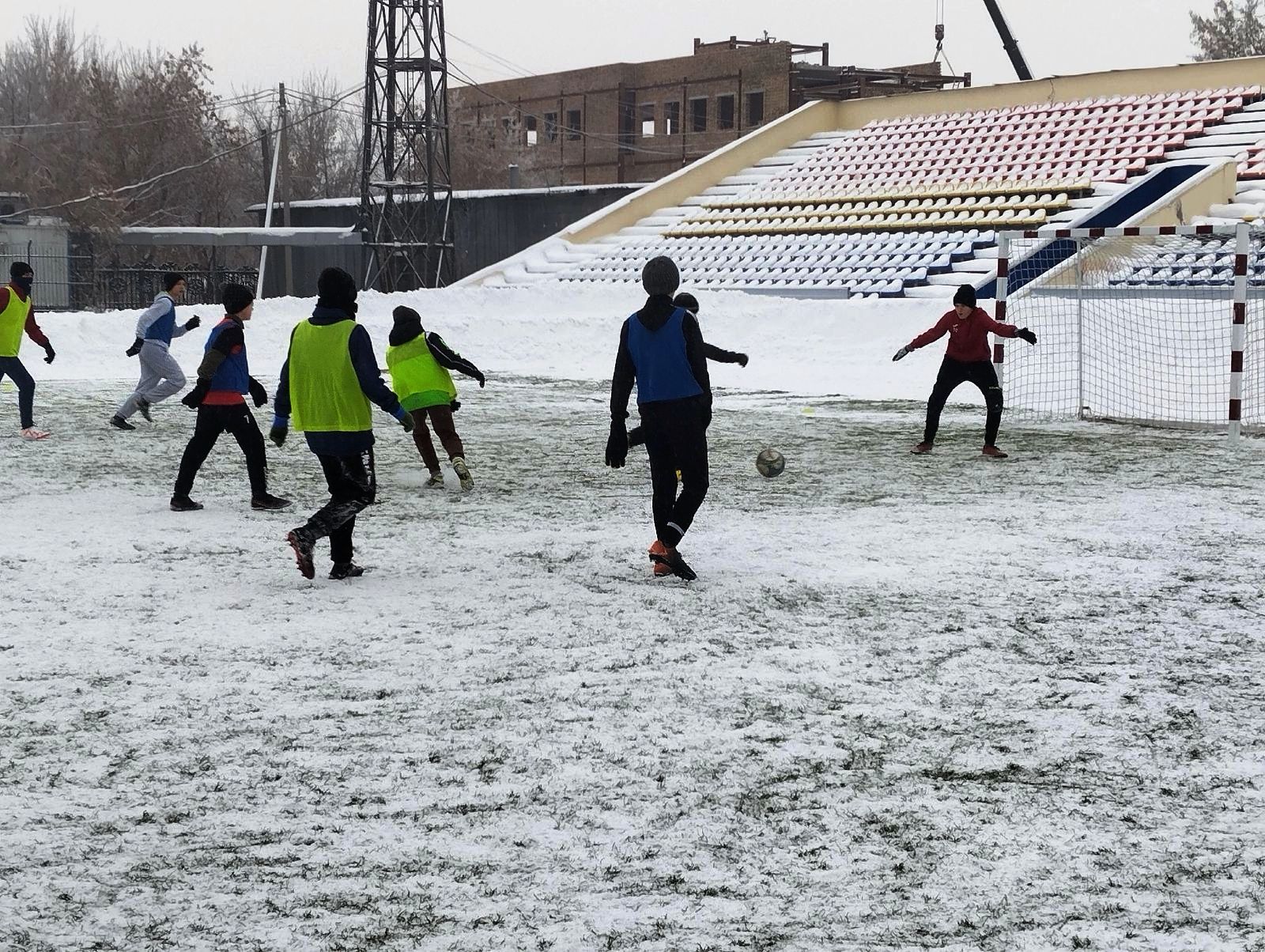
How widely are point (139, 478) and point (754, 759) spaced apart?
8.36 m

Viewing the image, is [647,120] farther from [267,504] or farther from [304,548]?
[304,548]

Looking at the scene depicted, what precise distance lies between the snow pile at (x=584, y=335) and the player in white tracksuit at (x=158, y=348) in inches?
296

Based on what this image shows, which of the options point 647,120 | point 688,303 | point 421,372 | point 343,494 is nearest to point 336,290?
point 343,494

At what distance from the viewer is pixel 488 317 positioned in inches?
1125

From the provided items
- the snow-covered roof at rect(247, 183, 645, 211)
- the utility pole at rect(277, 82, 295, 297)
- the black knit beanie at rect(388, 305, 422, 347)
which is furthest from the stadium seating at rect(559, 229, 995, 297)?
the black knit beanie at rect(388, 305, 422, 347)

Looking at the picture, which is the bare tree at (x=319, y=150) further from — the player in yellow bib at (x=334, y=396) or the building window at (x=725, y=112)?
the player in yellow bib at (x=334, y=396)

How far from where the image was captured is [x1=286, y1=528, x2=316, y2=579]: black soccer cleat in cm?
753

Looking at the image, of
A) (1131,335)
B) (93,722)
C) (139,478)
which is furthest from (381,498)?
(1131,335)

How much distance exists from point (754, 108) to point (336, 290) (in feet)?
182

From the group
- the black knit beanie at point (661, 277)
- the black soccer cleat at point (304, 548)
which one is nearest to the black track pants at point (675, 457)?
the black knit beanie at point (661, 277)

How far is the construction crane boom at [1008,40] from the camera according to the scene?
4784 centimetres

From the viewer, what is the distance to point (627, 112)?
66.1 m

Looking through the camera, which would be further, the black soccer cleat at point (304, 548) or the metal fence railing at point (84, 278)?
the metal fence railing at point (84, 278)

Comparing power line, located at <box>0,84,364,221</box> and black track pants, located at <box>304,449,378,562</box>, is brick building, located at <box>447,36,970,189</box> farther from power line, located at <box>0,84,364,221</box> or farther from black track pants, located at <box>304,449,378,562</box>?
black track pants, located at <box>304,449,378,562</box>
